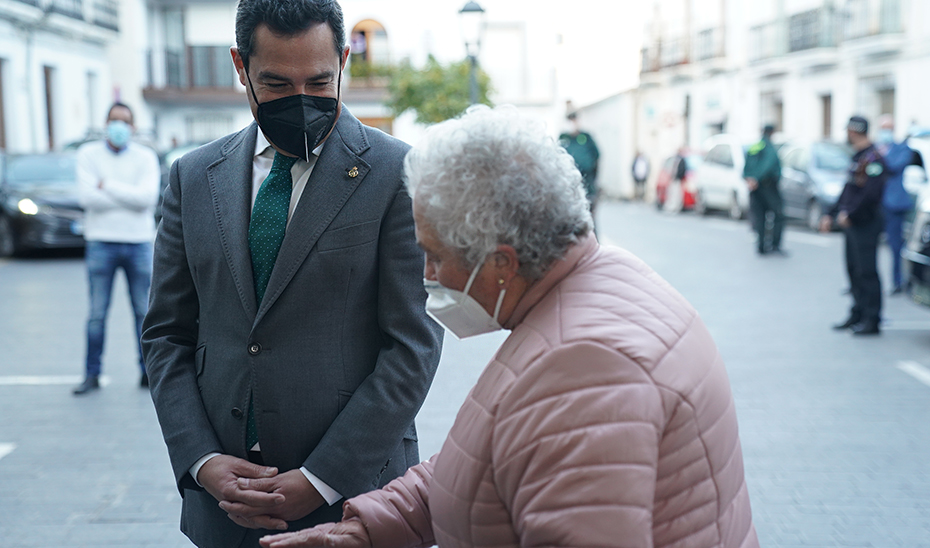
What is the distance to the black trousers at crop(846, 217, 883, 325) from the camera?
8633 mm

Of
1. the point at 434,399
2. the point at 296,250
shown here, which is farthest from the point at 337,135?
the point at 434,399

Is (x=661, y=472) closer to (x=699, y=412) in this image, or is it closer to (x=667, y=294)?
(x=699, y=412)

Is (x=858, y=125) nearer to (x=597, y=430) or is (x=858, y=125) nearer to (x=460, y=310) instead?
(x=460, y=310)

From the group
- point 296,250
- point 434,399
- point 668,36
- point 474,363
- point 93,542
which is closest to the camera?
point 296,250

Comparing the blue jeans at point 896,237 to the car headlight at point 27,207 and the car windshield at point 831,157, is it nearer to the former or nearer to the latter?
the car windshield at point 831,157

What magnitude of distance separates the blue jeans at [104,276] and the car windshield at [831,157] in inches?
562

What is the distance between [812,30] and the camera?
96.0 feet

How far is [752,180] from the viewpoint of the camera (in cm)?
1477

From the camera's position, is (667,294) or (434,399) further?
(434,399)

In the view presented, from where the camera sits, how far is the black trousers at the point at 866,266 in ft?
28.3

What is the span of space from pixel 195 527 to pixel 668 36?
42.7 meters

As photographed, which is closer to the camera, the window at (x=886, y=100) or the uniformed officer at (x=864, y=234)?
the uniformed officer at (x=864, y=234)

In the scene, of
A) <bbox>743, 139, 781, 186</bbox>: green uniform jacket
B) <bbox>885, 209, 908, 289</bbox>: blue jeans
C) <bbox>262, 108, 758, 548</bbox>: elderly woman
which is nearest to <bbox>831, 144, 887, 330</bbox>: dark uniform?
<bbox>885, 209, 908, 289</bbox>: blue jeans

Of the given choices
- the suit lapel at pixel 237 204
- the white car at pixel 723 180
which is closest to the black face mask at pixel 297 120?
the suit lapel at pixel 237 204
